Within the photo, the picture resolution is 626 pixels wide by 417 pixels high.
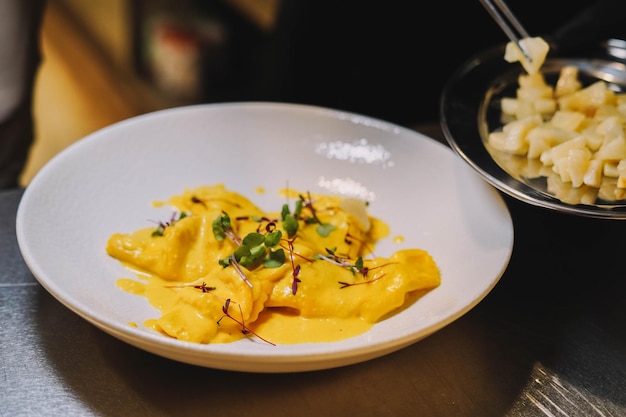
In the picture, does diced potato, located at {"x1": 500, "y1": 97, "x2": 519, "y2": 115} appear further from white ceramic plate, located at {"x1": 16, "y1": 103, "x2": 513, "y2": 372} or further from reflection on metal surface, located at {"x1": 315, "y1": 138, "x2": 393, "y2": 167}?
reflection on metal surface, located at {"x1": 315, "y1": 138, "x2": 393, "y2": 167}

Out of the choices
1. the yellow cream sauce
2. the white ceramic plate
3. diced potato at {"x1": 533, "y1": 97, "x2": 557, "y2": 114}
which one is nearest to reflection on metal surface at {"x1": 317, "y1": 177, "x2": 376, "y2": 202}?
the white ceramic plate

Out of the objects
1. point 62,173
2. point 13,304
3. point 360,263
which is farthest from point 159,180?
point 360,263

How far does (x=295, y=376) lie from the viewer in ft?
3.74

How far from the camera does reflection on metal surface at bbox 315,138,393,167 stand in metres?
1.59

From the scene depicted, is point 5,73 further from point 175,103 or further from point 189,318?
point 175,103

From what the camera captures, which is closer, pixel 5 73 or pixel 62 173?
pixel 62 173

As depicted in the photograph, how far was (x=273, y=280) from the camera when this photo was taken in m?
1.17

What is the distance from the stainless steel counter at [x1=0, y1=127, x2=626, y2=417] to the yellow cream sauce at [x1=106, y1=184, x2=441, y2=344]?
80 millimetres

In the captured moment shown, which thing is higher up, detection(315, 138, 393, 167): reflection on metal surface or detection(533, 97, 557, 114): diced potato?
detection(533, 97, 557, 114): diced potato

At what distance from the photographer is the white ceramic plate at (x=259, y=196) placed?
40.9 inches

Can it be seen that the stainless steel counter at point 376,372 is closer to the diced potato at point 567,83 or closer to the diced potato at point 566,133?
the diced potato at point 566,133

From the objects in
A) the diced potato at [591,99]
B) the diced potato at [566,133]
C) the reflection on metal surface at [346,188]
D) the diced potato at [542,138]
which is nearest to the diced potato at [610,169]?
the diced potato at [566,133]

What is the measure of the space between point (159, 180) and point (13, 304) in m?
0.40

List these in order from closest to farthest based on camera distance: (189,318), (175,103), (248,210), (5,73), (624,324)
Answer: (189,318) → (624,324) → (248,210) → (5,73) → (175,103)
